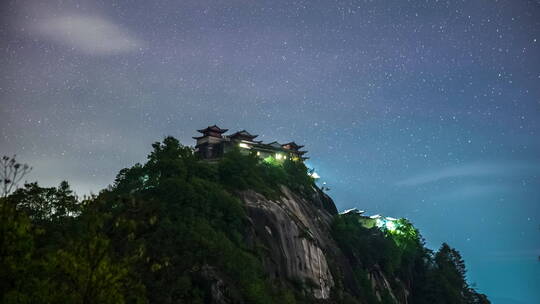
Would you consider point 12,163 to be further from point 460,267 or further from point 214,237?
point 460,267

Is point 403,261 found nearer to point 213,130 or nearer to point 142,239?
point 213,130

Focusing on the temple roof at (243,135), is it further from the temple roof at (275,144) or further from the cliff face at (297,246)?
the cliff face at (297,246)

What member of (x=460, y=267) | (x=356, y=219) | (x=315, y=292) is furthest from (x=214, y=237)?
(x=460, y=267)

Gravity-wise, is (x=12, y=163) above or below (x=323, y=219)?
below

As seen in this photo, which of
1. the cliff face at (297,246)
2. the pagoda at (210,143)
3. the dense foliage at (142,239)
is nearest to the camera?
the dense foliage at (142,239)

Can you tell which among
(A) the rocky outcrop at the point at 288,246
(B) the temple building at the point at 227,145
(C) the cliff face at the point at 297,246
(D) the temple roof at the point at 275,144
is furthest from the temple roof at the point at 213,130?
(A) the rocky outcrop at the point at 288,246

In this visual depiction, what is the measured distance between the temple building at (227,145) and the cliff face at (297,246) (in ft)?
64.0

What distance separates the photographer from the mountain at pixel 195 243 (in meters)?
16.9

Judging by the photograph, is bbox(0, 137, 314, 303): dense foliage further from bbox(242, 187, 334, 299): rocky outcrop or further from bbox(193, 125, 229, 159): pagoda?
bbox(193, 125, 229, 159): pagoda

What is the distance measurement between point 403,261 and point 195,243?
5785 cm

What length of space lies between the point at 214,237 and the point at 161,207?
6.00 metres

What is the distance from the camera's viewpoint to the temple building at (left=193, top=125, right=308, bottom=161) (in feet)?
258

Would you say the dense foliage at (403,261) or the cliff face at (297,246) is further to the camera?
the dense foliage at (403,261)

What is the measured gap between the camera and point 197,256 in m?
33.7
